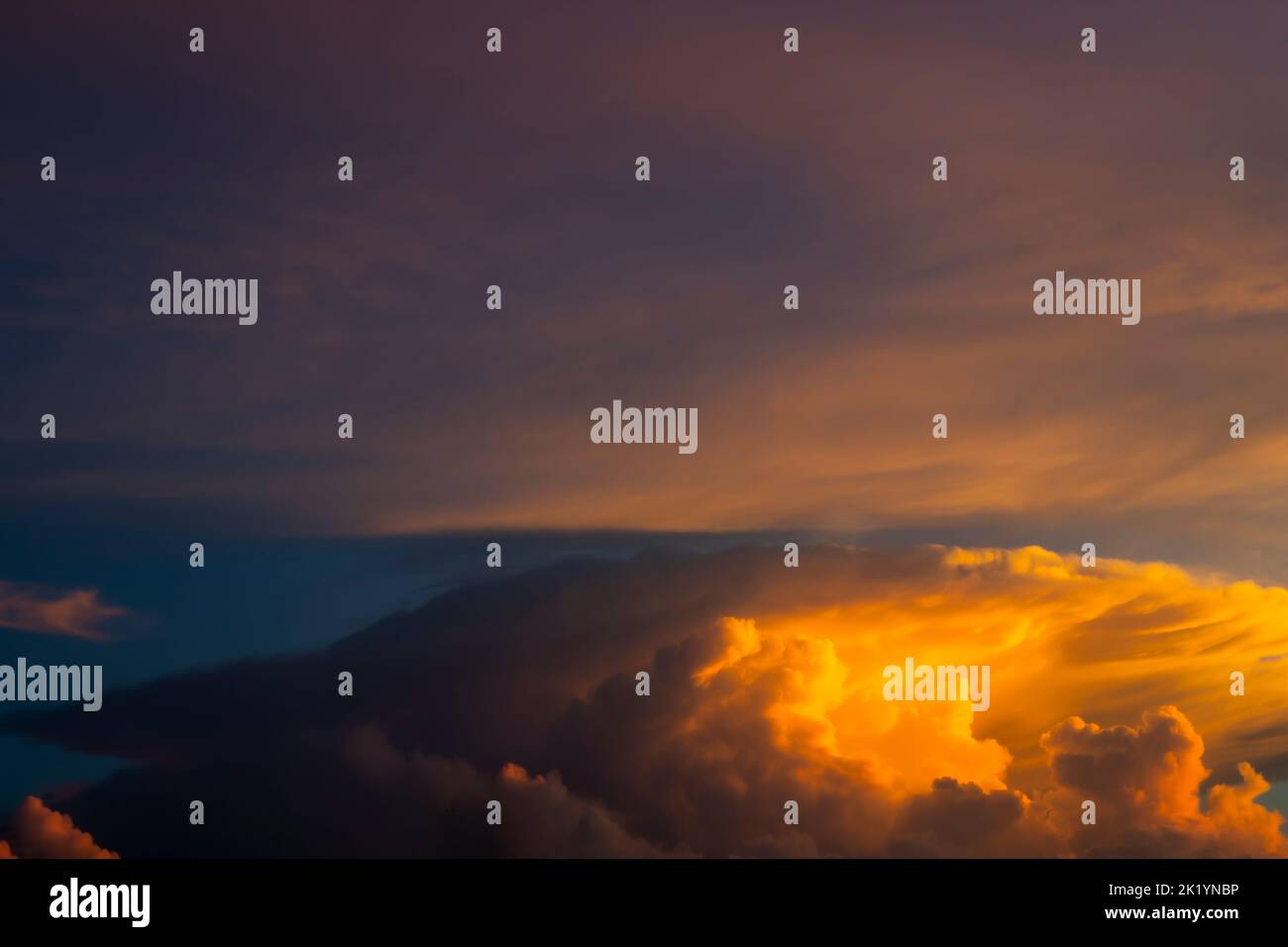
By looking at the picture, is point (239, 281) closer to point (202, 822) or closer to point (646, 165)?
point (646, 165)

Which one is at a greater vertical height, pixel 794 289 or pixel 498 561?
pixel 794 289

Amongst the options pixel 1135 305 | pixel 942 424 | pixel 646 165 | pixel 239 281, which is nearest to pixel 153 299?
pixel 239 281

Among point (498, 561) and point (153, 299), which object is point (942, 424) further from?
point (153, 299)

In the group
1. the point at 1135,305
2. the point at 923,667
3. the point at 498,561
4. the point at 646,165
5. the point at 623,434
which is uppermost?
the point at 646,165

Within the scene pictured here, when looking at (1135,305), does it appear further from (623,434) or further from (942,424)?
(623,434)

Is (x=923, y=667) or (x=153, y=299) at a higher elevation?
(x=153, y=299)

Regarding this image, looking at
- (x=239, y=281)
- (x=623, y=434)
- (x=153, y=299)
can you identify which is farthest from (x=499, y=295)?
(x=153, y=299)
